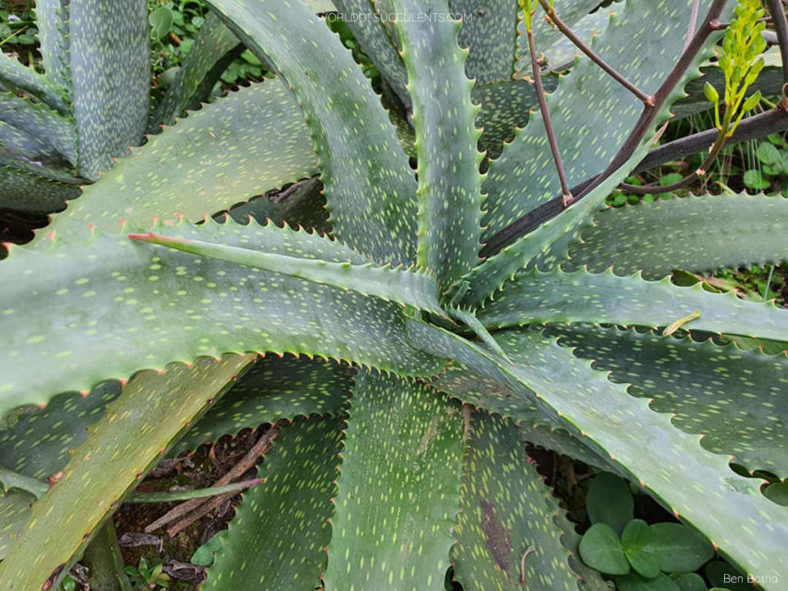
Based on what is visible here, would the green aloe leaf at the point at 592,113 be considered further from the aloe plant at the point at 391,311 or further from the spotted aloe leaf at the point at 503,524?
the spotted aloe leaf at the point at 503,524

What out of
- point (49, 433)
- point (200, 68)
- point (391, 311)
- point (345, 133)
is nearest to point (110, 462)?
point (49, 433)

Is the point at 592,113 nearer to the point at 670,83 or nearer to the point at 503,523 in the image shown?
the point at 670,83

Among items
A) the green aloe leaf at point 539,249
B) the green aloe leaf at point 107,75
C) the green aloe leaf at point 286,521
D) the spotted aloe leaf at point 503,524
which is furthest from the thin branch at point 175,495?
the green aloe leaf at point 107,75

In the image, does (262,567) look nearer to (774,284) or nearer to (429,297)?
(429,297)

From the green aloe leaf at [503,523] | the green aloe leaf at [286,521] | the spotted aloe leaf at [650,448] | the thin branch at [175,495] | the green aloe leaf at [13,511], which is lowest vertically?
the green aloe leaf at [503,523]

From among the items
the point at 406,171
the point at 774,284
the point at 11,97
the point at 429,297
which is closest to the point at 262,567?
the point at 429,297
